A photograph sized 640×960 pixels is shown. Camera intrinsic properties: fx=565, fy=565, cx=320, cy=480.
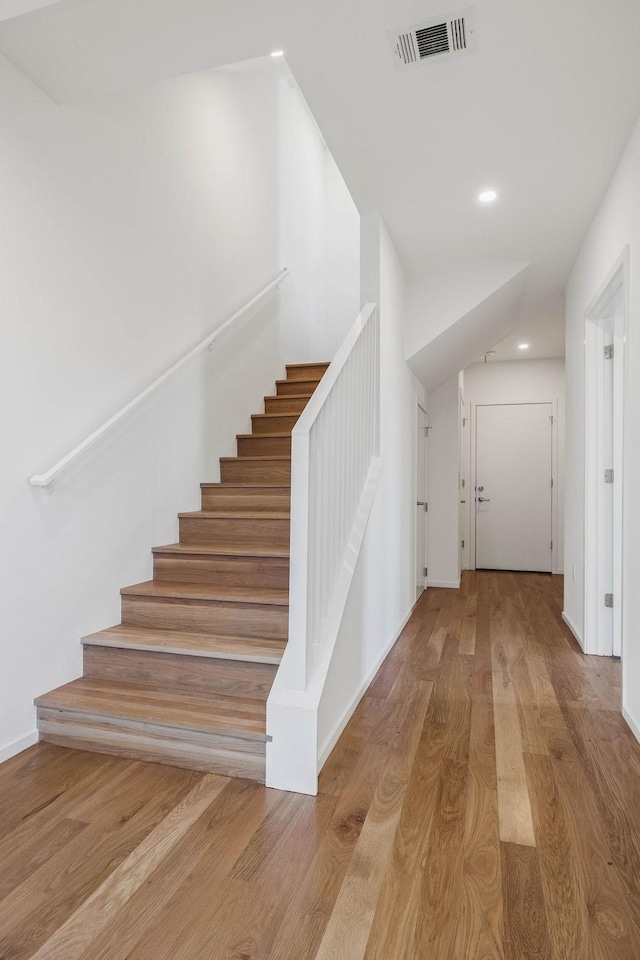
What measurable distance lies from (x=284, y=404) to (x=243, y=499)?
1.25 m

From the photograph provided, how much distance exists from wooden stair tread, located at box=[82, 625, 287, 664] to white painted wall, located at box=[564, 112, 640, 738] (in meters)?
1.45

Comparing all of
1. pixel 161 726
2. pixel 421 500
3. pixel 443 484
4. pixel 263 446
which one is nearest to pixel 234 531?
pixel 263 446

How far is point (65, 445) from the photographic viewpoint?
2309 mm

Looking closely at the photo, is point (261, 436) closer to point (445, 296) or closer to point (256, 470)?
point (256, 470)

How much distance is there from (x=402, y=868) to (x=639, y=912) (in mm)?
547

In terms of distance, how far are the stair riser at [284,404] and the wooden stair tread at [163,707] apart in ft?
8.22

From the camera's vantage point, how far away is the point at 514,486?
674cm

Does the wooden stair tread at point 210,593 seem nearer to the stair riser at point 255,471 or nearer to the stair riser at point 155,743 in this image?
the stair riser at point 155,743

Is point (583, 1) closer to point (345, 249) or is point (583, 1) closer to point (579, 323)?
point (579, 323)

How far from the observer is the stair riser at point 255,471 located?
352cm

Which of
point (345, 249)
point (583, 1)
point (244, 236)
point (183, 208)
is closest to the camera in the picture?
point (583, 1)

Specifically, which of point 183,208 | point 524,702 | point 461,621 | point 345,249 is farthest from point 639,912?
point 345,249

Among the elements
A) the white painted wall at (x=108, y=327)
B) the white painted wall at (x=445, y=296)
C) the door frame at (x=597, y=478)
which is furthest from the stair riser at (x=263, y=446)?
the door frame at (x=597, y=478)

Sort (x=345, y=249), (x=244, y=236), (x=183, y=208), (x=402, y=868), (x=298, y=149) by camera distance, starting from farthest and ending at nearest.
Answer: (x=345, y=249), (x=298, y=149), (x=244, y=236), (x=183, y=208), (x=402, y=868)
